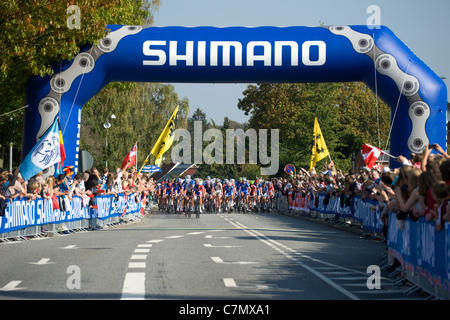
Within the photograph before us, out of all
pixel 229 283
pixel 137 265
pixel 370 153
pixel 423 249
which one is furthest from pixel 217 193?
pixel 423 249

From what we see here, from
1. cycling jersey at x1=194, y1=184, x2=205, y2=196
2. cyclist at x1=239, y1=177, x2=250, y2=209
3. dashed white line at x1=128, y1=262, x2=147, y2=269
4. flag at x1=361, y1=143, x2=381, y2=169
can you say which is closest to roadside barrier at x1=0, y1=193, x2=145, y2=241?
dashed white line at x1=128, y1=262, x2=147, y2=269

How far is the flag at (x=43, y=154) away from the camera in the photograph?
20.1 meters

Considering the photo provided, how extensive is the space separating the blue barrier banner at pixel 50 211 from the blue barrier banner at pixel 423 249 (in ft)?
30.3

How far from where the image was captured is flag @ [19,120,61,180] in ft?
66.0

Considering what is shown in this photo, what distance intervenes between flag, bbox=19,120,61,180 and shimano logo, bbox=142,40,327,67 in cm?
336

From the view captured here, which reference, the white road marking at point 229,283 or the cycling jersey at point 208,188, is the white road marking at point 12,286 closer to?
the white road marking at point 229,283

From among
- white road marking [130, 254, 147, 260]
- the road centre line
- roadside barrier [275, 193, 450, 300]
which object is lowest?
the road centre line

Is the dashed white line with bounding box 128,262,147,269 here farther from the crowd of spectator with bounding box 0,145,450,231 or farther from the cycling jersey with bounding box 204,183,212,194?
the cycling jersey with bounding box 204,183,212,194

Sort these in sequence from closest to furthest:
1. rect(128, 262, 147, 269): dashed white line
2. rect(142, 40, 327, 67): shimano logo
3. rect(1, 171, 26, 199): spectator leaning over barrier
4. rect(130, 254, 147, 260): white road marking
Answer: rect(128, 262, 147, 269): dashed white line → rect(130, 254, 147, 260): white road marking → rect(1, 171, 26, 199): spectator leaning over barrier → rect(142, 40, 327, 67): shimano logo

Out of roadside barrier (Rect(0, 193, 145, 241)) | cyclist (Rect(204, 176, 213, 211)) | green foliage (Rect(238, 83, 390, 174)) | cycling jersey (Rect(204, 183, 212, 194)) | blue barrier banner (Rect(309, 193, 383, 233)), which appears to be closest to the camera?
roadside barrier (Rect(0, 193, 145, 241))

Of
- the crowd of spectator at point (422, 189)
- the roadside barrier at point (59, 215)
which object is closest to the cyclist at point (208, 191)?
the roadside barrier at point (59, 215)

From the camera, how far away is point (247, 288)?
9789mm

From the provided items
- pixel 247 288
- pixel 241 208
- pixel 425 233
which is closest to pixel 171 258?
pixel 247 288

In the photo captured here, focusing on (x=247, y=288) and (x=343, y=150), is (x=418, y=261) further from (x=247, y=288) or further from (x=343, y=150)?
(x=343, y=150)
